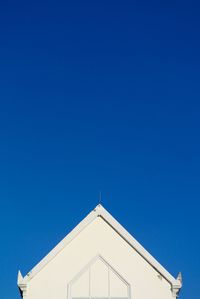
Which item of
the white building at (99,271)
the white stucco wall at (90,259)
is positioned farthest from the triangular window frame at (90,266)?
Result: the white stucco wall at (90,259)

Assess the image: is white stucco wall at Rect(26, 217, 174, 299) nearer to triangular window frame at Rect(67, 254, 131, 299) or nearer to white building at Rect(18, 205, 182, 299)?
white building at Rect(18, 205, 182, 299)

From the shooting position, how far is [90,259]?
22406 mm

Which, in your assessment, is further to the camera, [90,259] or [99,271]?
[90,259]

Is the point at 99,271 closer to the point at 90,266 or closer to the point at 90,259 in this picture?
the point at 90,266

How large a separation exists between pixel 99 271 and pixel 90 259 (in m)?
0.83

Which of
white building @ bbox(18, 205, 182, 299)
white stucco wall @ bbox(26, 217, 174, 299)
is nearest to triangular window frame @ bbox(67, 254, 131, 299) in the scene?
white building @ bbox(18, 205, 182, 299)

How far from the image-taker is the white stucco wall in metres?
21.5

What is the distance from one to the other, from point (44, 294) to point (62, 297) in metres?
0.99

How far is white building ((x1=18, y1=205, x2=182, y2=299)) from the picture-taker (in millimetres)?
21516

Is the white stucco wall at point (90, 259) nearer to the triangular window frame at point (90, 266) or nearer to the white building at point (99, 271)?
the white building at point (99, 271)

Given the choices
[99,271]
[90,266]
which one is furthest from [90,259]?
[99,271]

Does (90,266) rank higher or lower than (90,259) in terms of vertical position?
lower

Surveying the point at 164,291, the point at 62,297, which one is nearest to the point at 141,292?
the point at 164,291

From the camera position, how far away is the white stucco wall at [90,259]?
70.6 feet
